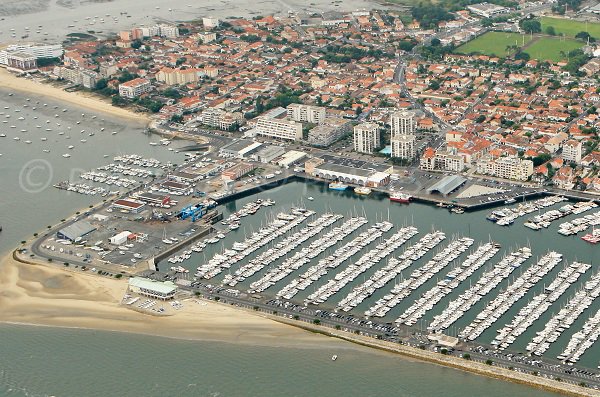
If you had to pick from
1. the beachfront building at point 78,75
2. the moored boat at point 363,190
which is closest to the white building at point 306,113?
the moored boat at point 363,190

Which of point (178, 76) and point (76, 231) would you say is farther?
point (178, 76)

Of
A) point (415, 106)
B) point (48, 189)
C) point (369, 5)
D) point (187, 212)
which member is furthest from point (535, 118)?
point (369, 5)

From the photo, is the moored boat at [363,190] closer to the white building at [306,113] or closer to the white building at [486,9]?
the white building at [306,113]

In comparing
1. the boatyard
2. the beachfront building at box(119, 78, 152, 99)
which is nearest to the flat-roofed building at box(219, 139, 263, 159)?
the boatyard

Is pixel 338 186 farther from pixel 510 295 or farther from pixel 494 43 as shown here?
pixel 494 43

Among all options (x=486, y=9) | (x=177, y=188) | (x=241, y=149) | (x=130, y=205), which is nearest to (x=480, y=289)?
(x=177, y=188)

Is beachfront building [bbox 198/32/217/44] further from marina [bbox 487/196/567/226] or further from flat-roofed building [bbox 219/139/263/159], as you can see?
marina [bbox 487/196/567/226]
